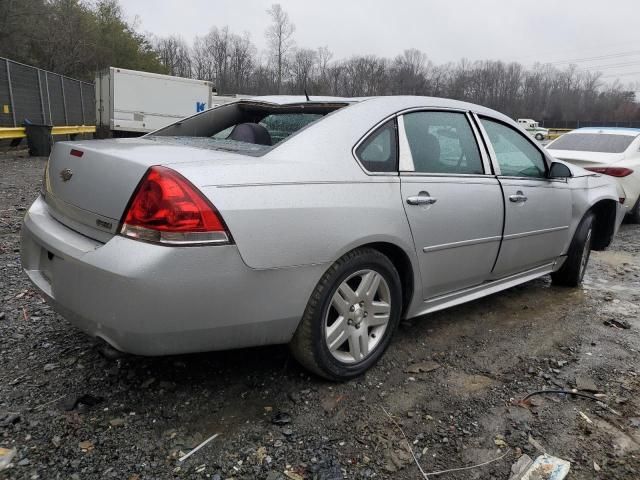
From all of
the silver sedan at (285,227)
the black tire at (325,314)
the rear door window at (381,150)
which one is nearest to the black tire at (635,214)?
the silver sedan at (285,227)

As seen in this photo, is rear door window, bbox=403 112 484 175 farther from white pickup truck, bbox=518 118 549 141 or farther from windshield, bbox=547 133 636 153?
white pickup truck, bbox=518 118 549 141

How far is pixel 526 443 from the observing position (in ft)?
7.43

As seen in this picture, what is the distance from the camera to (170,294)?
1.94m

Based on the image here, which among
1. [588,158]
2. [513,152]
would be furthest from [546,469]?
[588,158]

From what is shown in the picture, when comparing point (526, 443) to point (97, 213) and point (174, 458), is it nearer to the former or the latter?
point (174, 458)

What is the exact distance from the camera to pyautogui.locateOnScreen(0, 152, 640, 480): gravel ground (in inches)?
80.5

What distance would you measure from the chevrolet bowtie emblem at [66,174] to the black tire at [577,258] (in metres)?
3.83

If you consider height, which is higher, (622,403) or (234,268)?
(234,268)

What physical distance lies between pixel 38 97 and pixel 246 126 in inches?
584

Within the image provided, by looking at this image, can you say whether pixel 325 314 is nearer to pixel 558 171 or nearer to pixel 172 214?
pixel 172 214

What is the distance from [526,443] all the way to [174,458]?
1537 millimetres

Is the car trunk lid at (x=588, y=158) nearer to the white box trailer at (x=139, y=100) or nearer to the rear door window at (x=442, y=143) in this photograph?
the rear door window at (x=442, y=143)

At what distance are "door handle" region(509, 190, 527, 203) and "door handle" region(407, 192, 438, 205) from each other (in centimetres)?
86

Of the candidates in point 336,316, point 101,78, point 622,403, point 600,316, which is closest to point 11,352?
point 336,316
